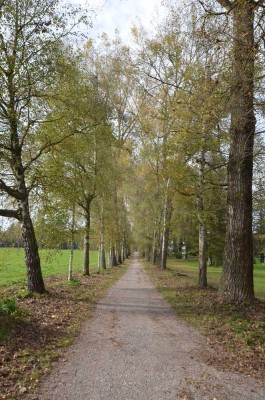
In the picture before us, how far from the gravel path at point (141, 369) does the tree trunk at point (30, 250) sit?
3683mm

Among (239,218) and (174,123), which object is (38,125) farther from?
(239,218)

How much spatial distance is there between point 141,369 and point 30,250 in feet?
23.8

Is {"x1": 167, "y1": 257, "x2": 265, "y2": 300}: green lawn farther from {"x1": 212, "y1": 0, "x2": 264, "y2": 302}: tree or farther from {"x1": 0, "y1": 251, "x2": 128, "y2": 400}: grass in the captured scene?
{"x1": 0, "y1": 251, "x2": 128, "y2": 400}: grass

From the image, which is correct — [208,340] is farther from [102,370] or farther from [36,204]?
[36,204]

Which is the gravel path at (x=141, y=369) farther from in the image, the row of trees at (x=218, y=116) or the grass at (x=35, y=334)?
the row of trees at (x=218, y=116)

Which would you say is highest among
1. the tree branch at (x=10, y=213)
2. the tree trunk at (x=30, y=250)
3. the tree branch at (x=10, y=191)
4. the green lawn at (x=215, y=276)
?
the tree branch at (x=10, y=191)

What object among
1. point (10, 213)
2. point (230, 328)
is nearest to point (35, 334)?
point (230, 328)

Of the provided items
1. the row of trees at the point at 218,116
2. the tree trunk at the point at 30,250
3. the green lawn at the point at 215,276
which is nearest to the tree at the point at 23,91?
the tree trunk at the point at 30,250

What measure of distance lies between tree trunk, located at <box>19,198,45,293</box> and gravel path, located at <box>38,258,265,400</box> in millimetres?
3683

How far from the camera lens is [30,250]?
11516 millimetres

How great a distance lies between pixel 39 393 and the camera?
178 inches

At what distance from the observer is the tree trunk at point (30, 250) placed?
11352 millimetres

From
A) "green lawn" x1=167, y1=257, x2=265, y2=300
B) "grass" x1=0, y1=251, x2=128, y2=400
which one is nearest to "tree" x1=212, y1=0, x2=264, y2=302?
"grass" x1=0, y1=251, x2=128, y2=400

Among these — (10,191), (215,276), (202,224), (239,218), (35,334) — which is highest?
(10,191)
